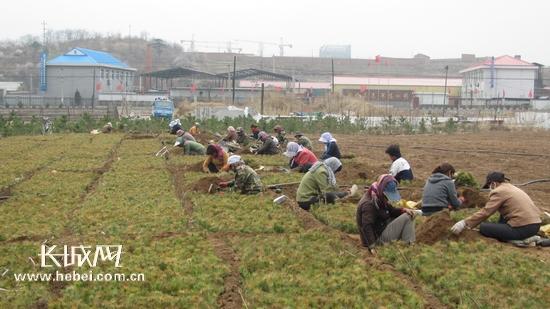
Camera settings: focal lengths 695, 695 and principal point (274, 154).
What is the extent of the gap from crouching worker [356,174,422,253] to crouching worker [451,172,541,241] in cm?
97

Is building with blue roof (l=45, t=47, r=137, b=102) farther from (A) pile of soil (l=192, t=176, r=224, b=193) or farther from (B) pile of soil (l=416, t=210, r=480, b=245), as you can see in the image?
(B) pile of soil (l=416, t=210, r=480, b=245)

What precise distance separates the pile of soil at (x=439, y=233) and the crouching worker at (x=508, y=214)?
0.11m

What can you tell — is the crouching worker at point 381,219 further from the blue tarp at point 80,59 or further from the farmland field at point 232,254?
the blue tarp at point 80,59

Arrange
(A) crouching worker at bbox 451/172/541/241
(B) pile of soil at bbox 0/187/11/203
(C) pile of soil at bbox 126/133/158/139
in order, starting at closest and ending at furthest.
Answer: (A) crouching worker at bbox 451/172/541/241 → (B) pile of soil at bbox 0/187/11/203 → (C) pile of soil at bbox 126/133/158/139

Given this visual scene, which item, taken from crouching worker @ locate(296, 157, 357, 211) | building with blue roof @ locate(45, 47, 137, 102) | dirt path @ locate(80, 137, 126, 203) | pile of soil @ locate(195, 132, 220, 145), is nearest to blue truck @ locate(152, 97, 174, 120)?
pile of soil @ locate(195, 132, 220, 145)

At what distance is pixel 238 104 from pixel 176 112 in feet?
39.6

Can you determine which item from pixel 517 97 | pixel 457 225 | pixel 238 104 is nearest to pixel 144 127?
pixel 238 104

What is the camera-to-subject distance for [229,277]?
9.88m

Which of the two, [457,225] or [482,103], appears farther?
[482,103]

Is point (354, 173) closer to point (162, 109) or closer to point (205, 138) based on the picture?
point (205, 138)

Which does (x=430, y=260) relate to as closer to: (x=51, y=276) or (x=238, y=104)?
(x=51, y=276)

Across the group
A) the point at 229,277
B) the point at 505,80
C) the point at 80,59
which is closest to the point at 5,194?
the point at 229,277

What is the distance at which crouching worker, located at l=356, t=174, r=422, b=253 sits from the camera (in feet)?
37.4

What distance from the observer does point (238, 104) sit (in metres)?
83.5
